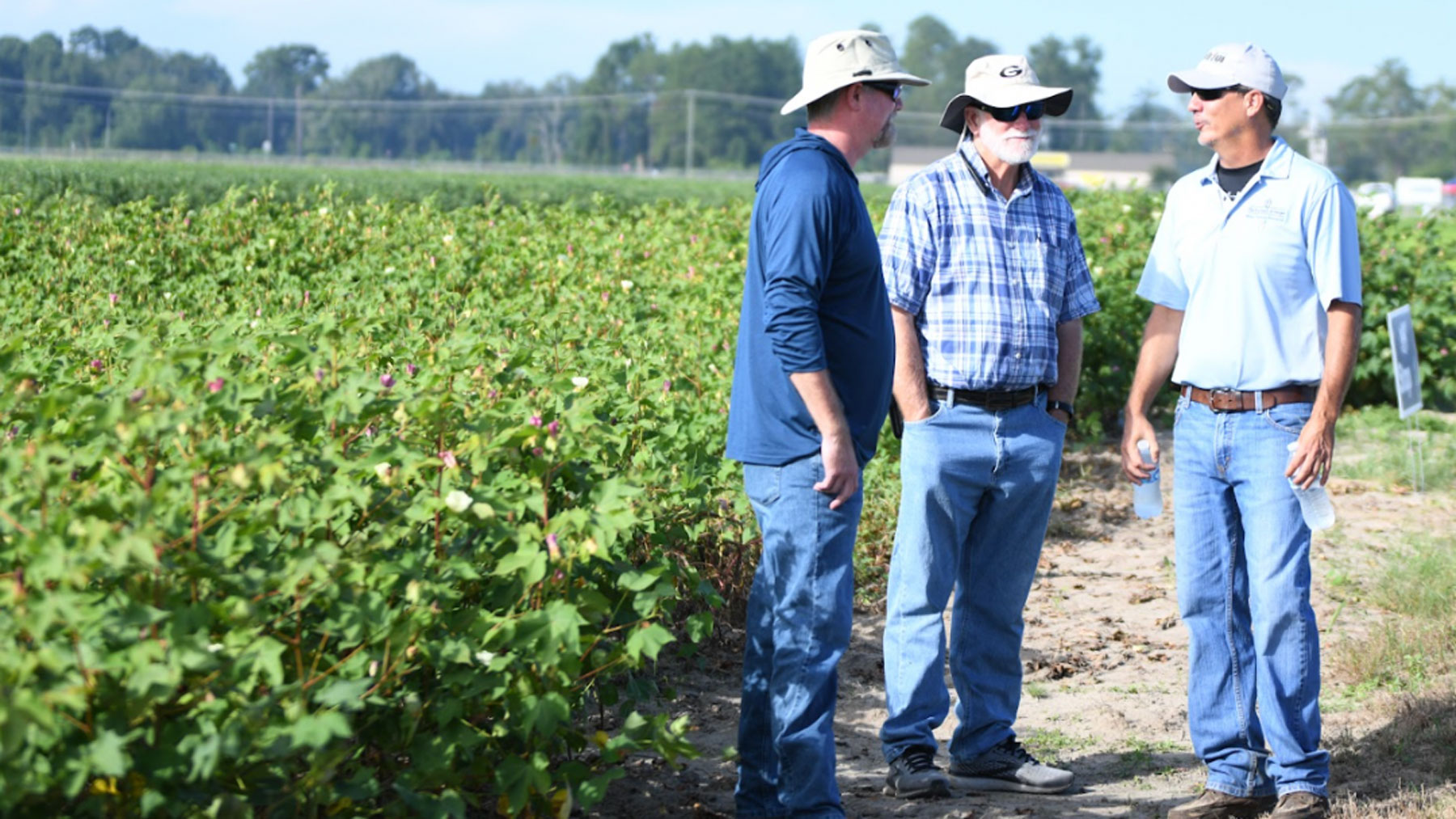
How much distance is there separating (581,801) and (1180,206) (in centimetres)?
218

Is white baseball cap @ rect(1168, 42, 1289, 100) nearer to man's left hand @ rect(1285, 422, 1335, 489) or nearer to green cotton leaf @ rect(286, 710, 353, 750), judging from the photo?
man's left hand @ rect(1285, 422, 1335, 489)

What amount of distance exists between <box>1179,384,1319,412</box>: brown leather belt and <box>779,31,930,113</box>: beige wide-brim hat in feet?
3.70

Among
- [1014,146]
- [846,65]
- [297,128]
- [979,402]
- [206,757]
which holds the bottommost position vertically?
[206,757]

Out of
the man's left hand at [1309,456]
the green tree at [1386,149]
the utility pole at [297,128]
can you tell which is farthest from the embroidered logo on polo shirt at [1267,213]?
the green tree at [1386,149]

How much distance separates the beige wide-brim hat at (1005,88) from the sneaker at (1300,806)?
181 cm

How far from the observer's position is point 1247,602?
388 cm

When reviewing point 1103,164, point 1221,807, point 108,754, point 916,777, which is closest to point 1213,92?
point 1221,807

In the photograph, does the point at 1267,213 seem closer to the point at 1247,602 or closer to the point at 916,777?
the point at 1247,602

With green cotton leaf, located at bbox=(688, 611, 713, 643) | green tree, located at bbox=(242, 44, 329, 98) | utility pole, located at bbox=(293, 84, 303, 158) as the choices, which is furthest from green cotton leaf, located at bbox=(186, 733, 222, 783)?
green tree, located at bbox=(242, 44, 329, 98)

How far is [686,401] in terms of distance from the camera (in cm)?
529

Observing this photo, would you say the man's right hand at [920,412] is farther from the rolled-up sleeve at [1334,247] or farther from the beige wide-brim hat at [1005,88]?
the rolled-up sleeve at [1334,247]

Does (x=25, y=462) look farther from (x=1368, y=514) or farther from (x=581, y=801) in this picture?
(x=1368, y=514)

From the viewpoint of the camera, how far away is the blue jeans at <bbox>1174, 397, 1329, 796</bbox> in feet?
12.0

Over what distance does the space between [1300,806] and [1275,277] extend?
1.28 meters
